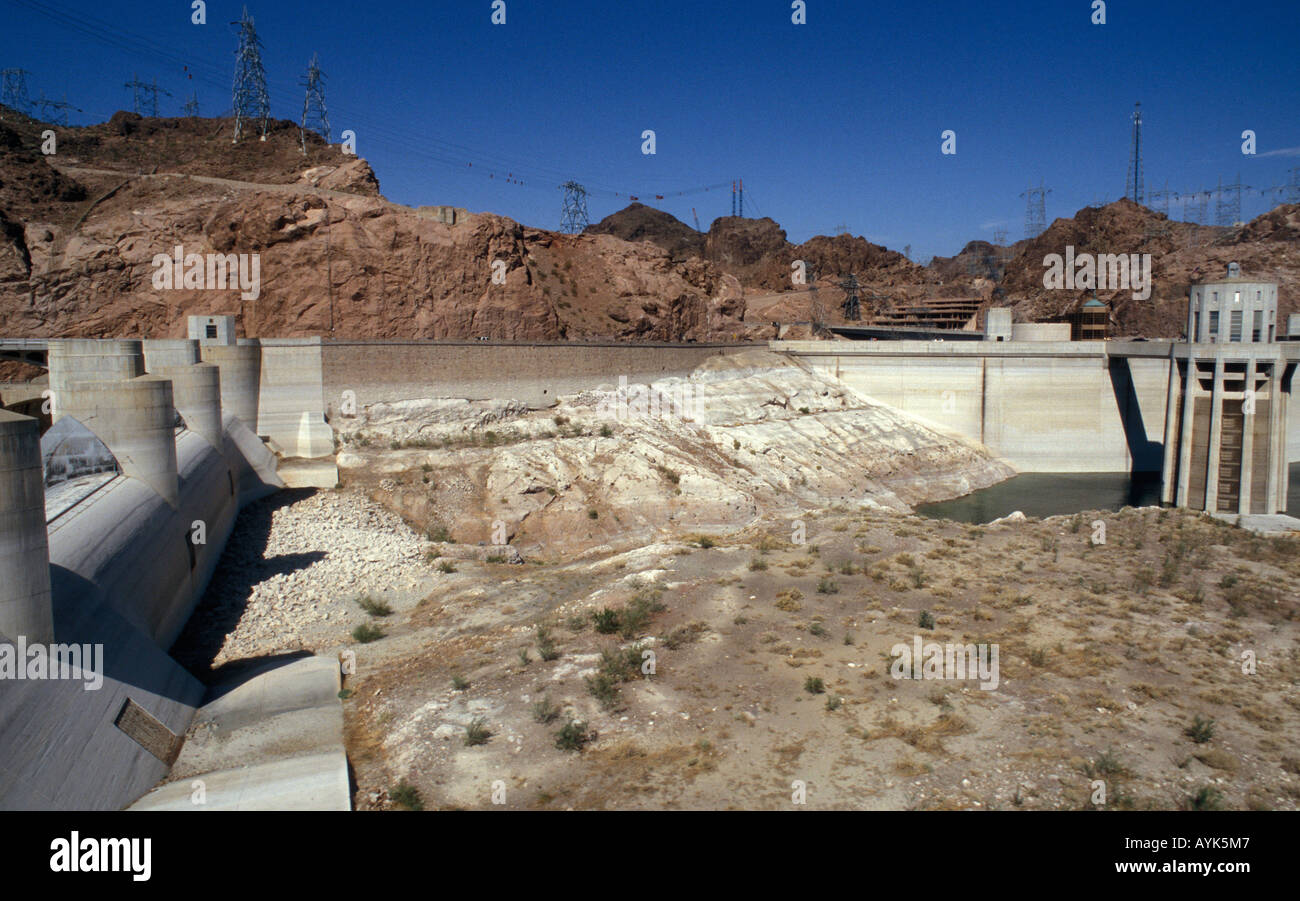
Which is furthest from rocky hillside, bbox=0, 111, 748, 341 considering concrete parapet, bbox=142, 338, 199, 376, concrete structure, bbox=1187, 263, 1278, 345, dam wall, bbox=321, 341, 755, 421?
concrete structure, bbox=1187, 263, 1278, 345

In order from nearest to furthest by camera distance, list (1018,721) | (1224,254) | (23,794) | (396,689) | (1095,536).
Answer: (23,794) < (1018,721) < (396,689) < (1095,536) < (1224,254)

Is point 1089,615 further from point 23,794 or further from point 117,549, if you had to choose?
point 117,549

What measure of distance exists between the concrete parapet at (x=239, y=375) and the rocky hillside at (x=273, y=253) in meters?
3.90

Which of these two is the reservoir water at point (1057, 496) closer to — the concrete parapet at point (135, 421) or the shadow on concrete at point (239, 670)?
the shadow on concrete at point (239, 670)

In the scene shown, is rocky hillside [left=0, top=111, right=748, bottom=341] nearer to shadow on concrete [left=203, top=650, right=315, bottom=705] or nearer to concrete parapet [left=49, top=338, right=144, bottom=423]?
concrete parapet [left=49, top=338, right=144, bottom=423]

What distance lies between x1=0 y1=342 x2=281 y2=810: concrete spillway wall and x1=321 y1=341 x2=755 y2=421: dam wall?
8119mm

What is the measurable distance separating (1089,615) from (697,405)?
1027 inches

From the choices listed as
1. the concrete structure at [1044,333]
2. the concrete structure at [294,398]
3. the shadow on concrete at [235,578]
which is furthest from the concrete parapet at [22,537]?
the concrete structure at [1044,333]

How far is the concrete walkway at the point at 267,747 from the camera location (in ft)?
30.4

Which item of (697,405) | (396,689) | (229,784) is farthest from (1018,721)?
(697,405)

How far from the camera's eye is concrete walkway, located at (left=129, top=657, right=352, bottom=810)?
30.4ft

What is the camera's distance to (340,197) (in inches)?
1344
